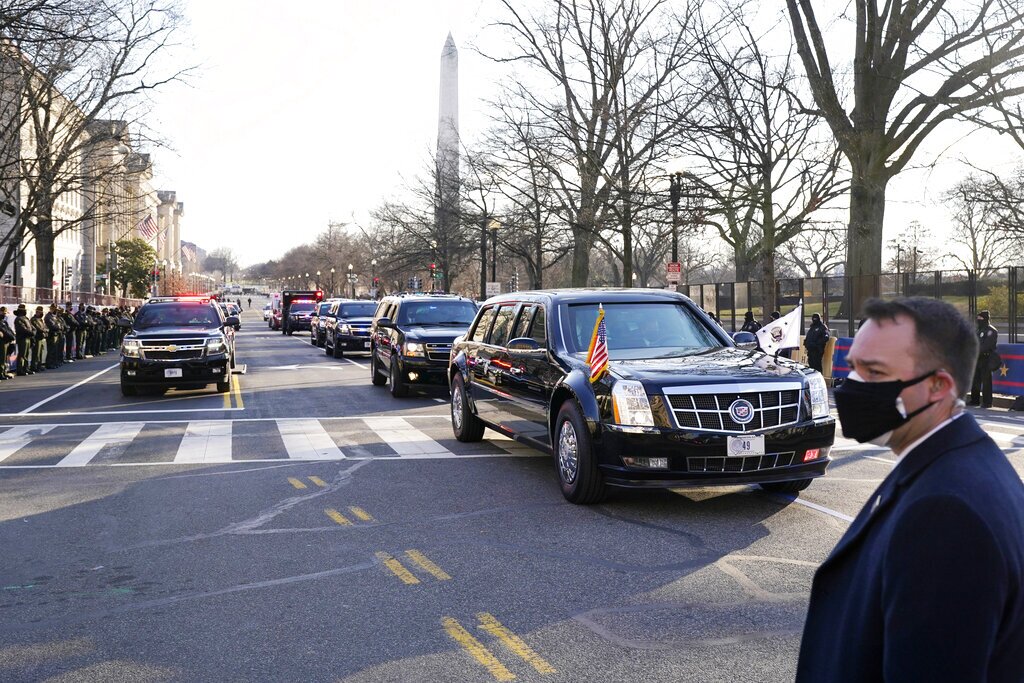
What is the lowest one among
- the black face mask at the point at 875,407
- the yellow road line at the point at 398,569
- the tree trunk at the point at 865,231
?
the yellow road line at the point at 398,569

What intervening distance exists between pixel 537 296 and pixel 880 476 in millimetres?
3828

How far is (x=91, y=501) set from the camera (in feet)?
30.5

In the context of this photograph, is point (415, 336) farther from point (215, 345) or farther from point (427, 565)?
point (427, 565)

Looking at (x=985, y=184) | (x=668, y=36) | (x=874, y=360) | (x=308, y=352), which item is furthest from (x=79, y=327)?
(x=985, y=184)

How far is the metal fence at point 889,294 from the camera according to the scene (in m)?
23.3

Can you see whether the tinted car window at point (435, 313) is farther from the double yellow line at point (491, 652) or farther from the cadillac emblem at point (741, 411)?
the double yellow line at point (491, 652)

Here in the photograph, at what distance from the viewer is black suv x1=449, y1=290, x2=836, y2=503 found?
8.23 metres

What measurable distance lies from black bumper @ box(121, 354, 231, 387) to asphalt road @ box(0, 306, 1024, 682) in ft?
24.0

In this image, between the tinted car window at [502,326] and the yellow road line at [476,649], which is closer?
the yellow road line at [476,649]

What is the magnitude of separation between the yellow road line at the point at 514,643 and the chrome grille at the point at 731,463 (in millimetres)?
2879

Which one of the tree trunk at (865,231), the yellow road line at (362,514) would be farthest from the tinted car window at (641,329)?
the tree trunk at (865,231)

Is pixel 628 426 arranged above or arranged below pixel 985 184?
below

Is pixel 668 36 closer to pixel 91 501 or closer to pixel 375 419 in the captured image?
pixel 375 419

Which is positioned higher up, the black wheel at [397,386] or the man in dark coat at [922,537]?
the man in dark coat at [922,537]
